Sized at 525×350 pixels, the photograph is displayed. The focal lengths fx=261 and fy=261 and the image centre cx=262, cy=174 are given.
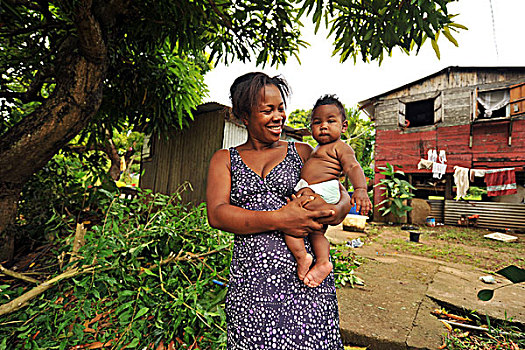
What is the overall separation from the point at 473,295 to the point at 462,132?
9.74m

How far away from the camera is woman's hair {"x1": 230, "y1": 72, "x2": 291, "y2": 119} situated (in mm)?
1162

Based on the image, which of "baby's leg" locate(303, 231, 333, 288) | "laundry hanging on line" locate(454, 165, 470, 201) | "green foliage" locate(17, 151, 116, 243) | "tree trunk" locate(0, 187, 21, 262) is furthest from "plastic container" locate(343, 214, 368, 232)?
"tree trunk" locate(0, 187, 21, 262)

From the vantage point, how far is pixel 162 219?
300 centimetres

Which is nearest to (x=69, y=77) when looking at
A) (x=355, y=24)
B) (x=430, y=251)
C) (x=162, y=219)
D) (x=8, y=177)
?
(x=8, y=177)

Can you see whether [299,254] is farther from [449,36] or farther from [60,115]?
[60,115]

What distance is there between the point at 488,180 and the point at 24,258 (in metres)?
13.2

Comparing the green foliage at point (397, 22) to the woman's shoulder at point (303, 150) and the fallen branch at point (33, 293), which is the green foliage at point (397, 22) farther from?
the fallen branch at point (33, 293)

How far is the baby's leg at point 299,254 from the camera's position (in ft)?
3.61

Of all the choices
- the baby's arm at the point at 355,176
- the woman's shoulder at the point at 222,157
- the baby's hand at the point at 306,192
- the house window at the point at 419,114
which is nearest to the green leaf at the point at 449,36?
the baby's arm at the point at 355,176

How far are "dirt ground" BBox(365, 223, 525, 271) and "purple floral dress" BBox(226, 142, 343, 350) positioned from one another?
17.0ft

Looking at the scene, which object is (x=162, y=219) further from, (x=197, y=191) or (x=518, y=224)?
(x=518, y=224)

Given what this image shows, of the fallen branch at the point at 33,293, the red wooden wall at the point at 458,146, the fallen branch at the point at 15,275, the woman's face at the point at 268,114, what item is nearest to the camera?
the woman's face at the point at 268,114

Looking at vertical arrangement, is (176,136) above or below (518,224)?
above

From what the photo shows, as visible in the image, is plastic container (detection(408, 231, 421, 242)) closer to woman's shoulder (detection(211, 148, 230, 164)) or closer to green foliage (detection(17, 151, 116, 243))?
green foliage (detection(17, 151, 116, 243))
